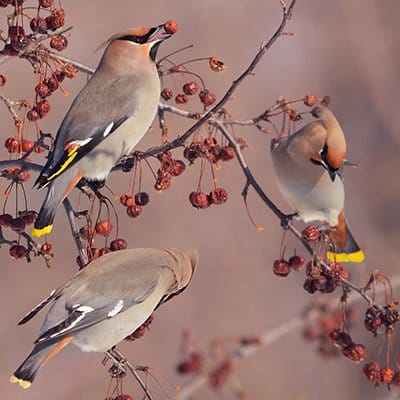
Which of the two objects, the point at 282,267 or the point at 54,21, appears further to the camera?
the point at 282,267

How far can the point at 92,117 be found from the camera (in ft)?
10.4

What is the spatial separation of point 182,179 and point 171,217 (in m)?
0.41

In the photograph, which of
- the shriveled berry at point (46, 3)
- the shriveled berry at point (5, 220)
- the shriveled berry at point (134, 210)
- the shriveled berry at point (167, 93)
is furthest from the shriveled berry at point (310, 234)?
the shriveled berry at point (46, 3)

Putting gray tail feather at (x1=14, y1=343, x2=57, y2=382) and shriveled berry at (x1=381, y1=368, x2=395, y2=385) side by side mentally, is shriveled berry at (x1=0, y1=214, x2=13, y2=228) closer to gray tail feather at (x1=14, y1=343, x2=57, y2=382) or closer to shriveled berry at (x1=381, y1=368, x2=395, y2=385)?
gray tail feather at (x1=14, y1=343, x2=57, y2=382)

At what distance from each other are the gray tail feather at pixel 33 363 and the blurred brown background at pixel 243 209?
3.22 metres

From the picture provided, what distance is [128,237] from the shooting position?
7.48 meters

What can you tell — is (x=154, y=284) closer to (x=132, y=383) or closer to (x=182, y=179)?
(x=132, y=383)

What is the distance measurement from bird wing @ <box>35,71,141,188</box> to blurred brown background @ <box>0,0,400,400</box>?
2.93 metres

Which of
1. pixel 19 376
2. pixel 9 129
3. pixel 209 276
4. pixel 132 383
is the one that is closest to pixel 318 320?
pixel 19 376

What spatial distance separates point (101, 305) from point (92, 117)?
71 cm

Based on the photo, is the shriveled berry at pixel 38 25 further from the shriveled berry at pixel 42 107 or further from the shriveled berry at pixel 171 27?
the shriveled berry at pixel 171 27

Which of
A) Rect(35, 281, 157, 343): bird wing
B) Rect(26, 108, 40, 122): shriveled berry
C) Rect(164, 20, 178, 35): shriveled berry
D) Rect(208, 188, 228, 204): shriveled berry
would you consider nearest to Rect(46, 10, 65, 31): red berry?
Rect(26, 108, 40, 122): shriveled berry

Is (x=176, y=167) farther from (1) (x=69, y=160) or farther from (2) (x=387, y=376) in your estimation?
(2) (x=387, y=376)

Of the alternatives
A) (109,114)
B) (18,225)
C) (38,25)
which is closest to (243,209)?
(109,114)
